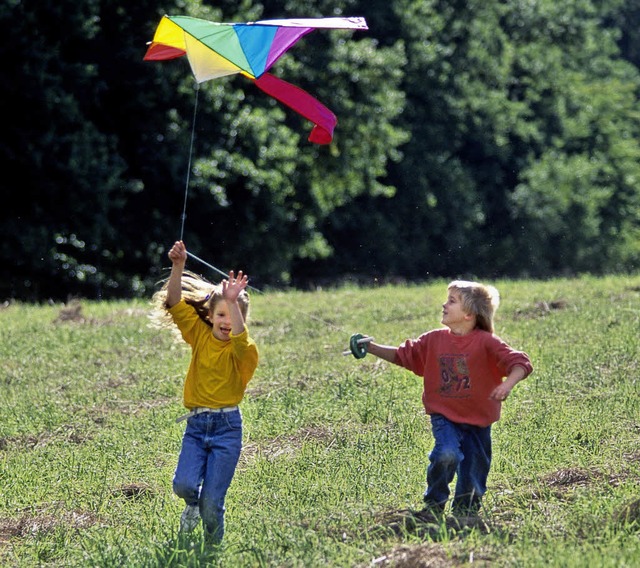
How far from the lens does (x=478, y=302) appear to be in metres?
7.14

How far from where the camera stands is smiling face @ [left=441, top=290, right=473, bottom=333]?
281 inches

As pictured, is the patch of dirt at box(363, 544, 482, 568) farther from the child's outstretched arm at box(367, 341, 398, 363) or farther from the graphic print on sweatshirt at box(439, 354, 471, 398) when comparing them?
the child's outstretched arm at box(367, 341, 398, 363)

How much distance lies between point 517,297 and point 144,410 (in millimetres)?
7732

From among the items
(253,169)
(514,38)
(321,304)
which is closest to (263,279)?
(253,169)

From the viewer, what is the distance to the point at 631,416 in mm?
9484

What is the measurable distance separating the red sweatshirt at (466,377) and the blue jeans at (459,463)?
0.27 feet

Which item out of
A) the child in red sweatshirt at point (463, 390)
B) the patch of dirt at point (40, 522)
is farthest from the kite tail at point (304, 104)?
the patch of dirt at point (40, 522)

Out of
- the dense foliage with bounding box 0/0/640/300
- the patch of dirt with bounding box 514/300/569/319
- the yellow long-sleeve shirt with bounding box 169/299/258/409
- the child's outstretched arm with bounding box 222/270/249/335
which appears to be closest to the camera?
the child's outstretched arm with bounding box 222/270/249/335

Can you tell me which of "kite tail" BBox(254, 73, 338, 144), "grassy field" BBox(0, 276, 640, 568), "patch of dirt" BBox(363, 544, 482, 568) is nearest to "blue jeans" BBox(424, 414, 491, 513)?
"grassy field" BBox(0, 276, 640, 568)

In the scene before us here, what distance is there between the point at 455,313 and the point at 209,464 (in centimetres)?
158

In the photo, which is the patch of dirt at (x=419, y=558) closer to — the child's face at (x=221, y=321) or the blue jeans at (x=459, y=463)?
the blue jeans at (x=459, y=463)

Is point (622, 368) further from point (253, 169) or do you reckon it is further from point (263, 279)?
point (263, 279)

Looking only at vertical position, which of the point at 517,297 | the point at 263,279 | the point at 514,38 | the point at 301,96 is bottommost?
the point at 263,279

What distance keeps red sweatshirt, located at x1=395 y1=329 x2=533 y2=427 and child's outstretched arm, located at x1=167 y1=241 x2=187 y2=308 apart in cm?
143
